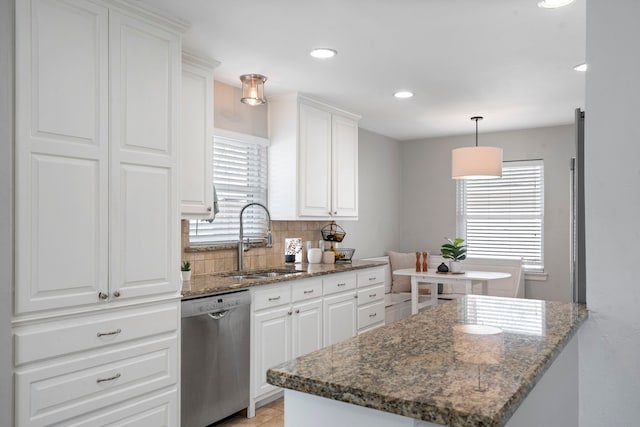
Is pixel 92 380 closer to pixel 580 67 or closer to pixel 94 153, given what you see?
pixel 94 153

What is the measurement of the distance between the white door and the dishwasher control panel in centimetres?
127

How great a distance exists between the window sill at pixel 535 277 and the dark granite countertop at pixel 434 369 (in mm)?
4356

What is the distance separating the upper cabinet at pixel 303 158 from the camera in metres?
4.19

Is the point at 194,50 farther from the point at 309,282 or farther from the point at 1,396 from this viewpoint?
the point at 1,396

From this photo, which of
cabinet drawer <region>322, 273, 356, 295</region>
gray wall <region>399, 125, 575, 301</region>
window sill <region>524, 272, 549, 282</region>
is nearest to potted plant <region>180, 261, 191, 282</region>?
cabinet drawer <region>322, 273, 356, 295</region>

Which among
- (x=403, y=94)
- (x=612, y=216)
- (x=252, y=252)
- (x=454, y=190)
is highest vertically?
(x=403, y=94)

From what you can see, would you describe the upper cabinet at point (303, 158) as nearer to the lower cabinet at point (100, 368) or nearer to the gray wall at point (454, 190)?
the lower cabinet at point (100, 368)

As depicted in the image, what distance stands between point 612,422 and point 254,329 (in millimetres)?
2107

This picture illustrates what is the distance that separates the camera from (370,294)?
4598mm

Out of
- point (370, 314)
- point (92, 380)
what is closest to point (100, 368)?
point (92, 380)

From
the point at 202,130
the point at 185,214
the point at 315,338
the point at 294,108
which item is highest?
the point at 294,108

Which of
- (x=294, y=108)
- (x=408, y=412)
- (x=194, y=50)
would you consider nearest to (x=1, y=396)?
(x=408, y=412)

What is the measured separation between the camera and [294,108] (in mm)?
4180

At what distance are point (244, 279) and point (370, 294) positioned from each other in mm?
1570
